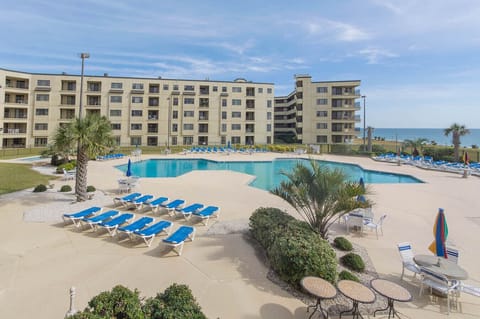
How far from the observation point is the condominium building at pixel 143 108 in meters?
47.0

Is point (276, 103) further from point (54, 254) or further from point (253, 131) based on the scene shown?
point (54, 254)

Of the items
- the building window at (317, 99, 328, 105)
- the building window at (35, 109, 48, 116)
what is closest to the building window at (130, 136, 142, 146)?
the building window at (35, 109, 48, 116)

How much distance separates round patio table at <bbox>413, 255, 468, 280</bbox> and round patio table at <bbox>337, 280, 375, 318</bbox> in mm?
2175

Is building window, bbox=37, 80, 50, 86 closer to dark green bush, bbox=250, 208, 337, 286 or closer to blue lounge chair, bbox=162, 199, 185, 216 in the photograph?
blue lounge chair, bbox=162, 199, 185, 216

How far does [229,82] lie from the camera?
55.4 m

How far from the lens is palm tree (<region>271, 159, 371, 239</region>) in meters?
7.64

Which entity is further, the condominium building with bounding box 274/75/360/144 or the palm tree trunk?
the condominium building with bounding box 274/75/360/144

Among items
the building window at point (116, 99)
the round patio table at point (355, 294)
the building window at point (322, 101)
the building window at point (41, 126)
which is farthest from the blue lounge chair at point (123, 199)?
the building window at point (322, 101)

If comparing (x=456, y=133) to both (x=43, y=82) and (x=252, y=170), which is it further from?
(x=43, y=82)

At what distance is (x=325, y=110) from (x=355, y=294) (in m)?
55.6

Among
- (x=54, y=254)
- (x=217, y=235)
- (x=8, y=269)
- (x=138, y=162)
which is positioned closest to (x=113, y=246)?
(x=54, y=254)

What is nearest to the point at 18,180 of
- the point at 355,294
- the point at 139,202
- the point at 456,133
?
the point at 139,202

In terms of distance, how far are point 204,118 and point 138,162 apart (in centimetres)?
2377

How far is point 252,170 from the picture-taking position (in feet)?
98.0
